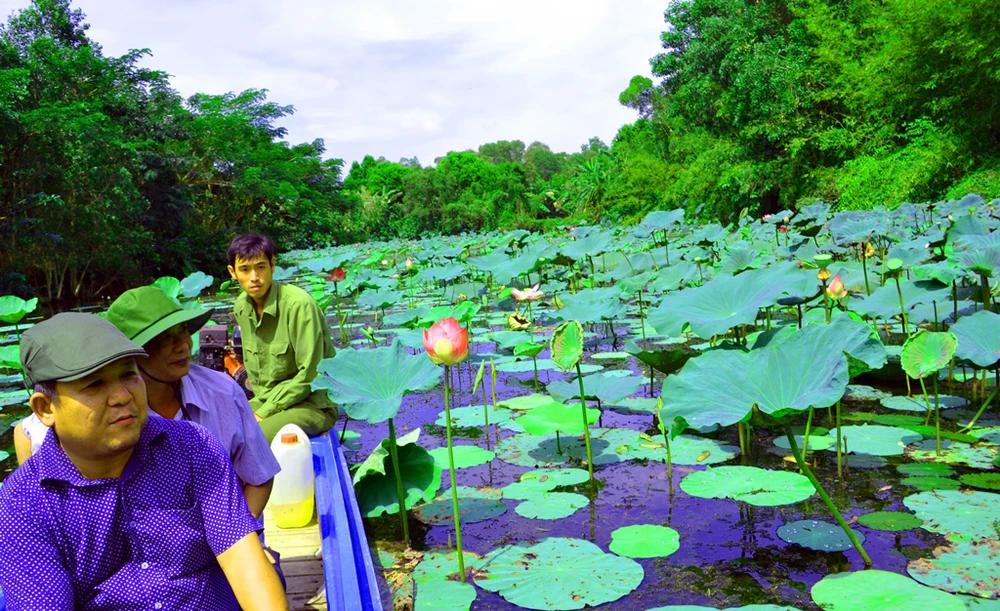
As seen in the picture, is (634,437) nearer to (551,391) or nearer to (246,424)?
(551,391)

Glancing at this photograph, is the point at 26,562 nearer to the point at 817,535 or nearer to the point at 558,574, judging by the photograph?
the point at 558,574

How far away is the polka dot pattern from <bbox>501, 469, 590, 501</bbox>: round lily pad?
156cm

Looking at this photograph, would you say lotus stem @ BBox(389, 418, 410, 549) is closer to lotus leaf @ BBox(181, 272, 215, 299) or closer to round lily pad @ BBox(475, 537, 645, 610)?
round lily pad @ BBox(475, 537, 645, 610)

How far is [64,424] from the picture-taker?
3.46 ft

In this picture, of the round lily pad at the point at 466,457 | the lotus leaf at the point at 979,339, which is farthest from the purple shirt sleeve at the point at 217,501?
the lotus leaf at the point at 979,339

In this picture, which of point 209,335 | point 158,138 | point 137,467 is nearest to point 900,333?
point 209,335

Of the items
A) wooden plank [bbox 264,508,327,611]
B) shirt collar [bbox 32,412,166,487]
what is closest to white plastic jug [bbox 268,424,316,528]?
wooden plank [bbox 264,508,327,611]

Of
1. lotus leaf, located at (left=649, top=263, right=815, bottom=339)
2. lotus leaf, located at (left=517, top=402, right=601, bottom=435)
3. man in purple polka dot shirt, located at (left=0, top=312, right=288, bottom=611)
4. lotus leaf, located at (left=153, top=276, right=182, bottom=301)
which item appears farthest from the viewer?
lotus leaf, located at (left=153, top=276, right=182, bottom=301)

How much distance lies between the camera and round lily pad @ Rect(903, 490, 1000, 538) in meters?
2.13

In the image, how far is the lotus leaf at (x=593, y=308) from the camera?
3.46 meters

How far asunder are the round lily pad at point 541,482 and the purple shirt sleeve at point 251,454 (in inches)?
47.1

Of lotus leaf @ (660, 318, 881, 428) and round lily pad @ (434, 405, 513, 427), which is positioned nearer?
lotus leaf @ (660, 318, 881, 428)

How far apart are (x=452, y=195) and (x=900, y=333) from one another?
108 feet

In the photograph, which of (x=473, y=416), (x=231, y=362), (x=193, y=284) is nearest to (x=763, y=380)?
(x=473, y=416)
